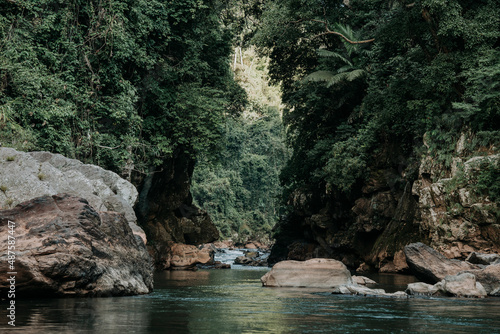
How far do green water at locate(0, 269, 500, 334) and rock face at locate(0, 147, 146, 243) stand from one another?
2826mm

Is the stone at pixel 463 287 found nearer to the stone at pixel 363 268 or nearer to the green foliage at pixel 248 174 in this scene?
the stone at pixel 363 268

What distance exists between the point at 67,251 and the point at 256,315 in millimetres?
3366

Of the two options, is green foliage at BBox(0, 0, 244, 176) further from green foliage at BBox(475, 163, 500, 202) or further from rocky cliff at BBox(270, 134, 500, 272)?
green foliage at BBox(475, 163, 500, 202)

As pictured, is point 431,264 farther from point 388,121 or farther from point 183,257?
Answer: point 183,257

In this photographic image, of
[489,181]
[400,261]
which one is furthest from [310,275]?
[400,261]

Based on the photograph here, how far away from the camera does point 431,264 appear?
12328 mm

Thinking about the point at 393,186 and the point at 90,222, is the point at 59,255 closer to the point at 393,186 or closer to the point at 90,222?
the point at 90,222

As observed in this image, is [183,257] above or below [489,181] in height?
below

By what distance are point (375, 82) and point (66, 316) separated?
59.2ft

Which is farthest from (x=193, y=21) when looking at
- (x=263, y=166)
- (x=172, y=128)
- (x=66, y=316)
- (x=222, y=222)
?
(x=263, y=166)

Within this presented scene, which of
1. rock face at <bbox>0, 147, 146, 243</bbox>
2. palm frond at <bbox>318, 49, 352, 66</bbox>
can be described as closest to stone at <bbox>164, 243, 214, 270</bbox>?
palm frond at <bbox>318, 49, 352, 66</bbox>

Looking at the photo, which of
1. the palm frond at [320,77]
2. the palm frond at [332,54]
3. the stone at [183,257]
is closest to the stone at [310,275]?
the palm frond at [320,77]

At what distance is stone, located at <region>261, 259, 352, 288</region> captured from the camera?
42.7 feet

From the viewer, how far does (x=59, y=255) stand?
8562 millimetres
